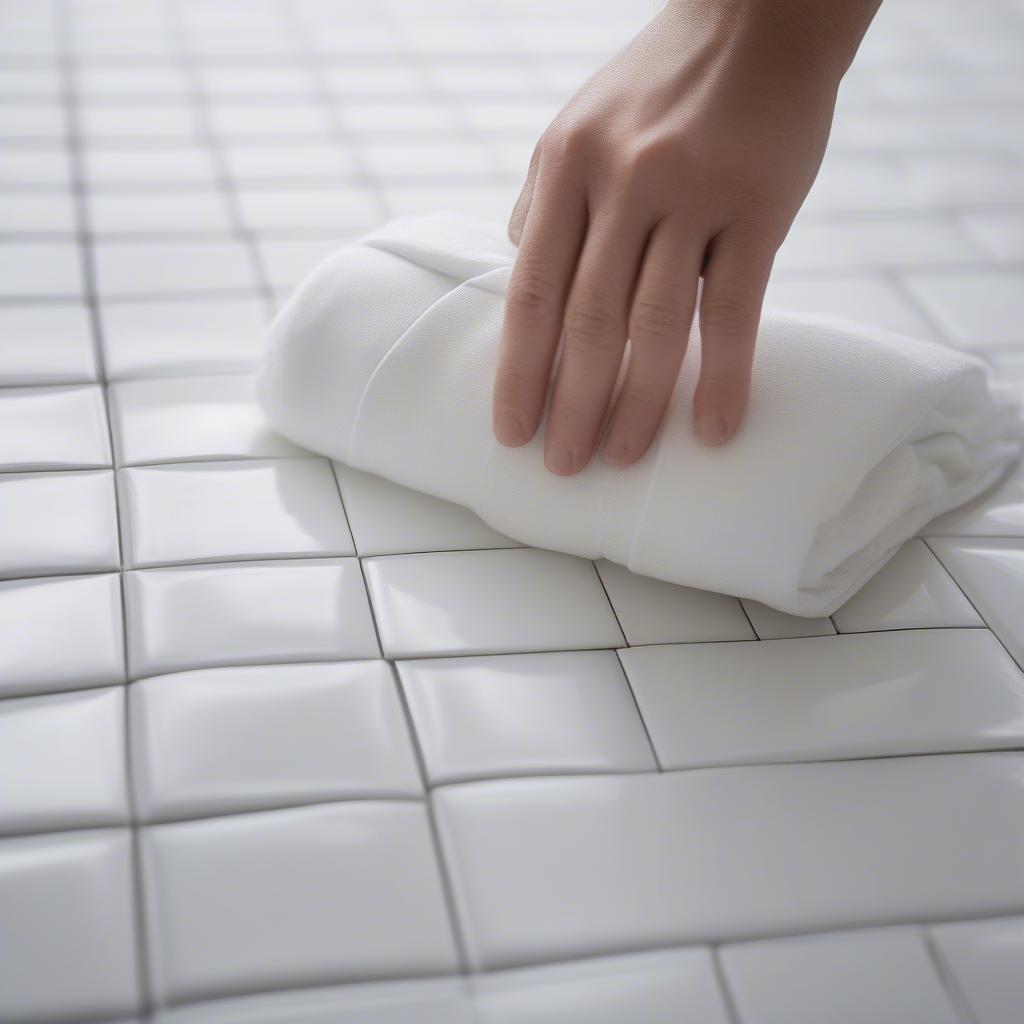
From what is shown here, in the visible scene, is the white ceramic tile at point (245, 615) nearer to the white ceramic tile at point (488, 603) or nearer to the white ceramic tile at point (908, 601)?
the white ceramic tile at point (488, 603)

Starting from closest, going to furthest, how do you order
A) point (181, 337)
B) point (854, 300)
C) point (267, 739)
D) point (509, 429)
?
point (267, 739) < point (509, 429) < point (181, 337) < point (854, 300)

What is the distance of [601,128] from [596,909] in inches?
17.9

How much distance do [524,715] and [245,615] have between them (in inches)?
7.0

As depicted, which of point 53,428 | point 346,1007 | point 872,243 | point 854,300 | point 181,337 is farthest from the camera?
point 872,243

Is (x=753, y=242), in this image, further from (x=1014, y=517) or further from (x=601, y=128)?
(x=1014, y=517)

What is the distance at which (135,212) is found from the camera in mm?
1107

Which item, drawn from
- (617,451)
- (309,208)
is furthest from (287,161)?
(617,451)

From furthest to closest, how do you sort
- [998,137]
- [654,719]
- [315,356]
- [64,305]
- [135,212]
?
1. [998,137]
2. [135,212]
3. [64,305]
4. [315,356]
5. [654,719]

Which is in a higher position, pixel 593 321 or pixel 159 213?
pixel 593 321

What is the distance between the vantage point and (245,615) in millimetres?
684

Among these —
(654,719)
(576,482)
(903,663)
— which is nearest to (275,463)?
(576,482)

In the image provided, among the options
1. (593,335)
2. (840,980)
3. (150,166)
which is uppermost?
(593,335)

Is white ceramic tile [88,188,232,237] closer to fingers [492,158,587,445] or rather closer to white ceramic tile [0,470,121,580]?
white ceramic tile [0,470,121,580]

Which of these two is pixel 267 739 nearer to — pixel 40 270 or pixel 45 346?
pixel 45 346
